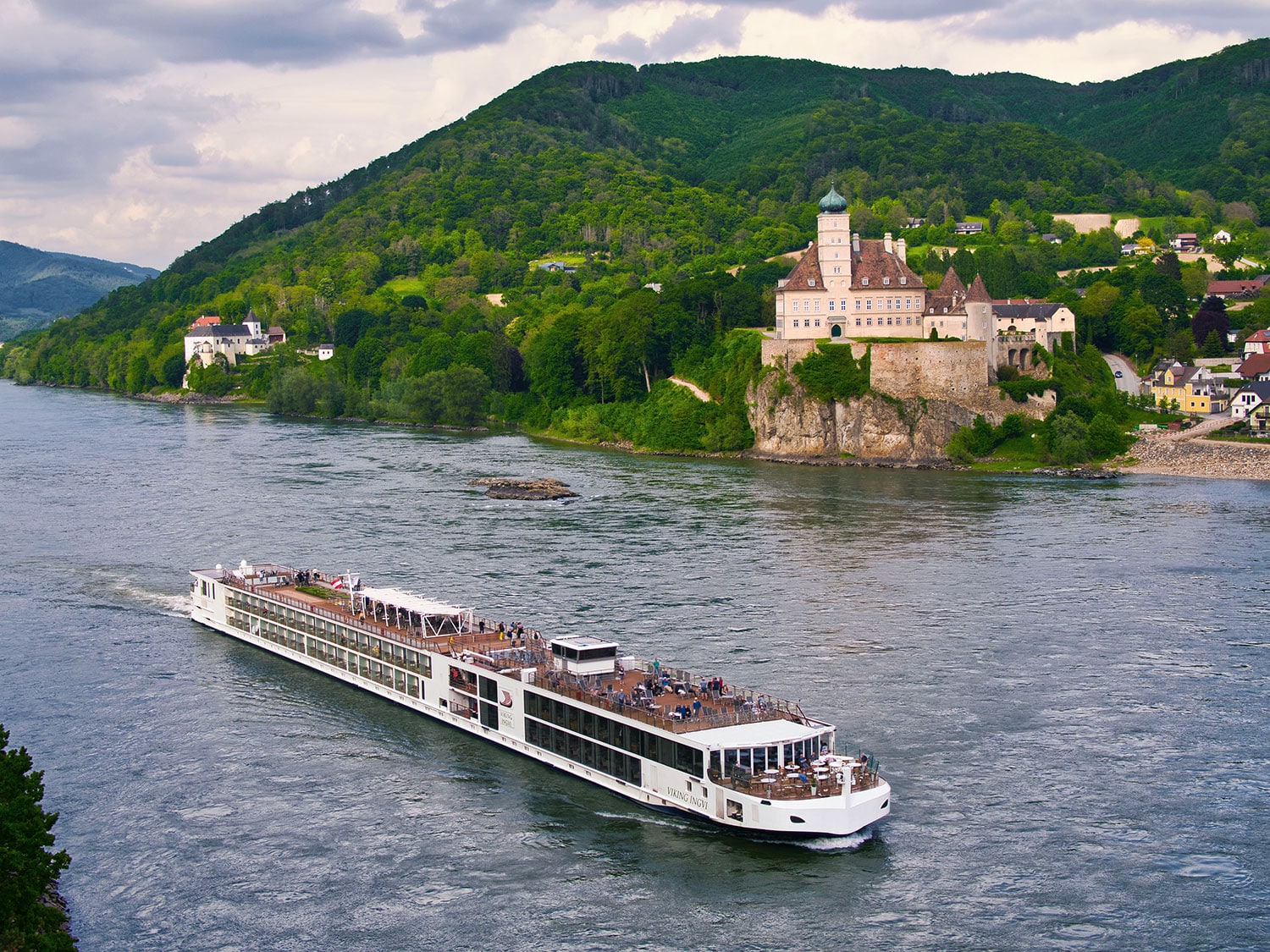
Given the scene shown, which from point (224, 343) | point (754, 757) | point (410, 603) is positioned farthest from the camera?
point (224, 343)

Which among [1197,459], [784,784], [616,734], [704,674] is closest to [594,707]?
[616,734]

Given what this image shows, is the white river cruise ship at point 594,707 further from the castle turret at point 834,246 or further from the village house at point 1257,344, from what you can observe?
the village house at point 1257,344

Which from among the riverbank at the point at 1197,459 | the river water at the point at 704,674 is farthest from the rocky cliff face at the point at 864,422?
the river water at the point at 704,674

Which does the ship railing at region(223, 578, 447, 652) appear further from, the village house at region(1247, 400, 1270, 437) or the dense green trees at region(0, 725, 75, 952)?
the village house at region(1247, 400, 1270, 437)

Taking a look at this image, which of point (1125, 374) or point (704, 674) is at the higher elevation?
point (1125, 374)

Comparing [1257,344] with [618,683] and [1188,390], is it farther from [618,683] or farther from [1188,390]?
[618,683]

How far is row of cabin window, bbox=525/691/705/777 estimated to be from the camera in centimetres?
3228

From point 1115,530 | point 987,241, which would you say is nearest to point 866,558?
point 1115,530

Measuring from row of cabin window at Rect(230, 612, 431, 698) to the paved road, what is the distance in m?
80.8

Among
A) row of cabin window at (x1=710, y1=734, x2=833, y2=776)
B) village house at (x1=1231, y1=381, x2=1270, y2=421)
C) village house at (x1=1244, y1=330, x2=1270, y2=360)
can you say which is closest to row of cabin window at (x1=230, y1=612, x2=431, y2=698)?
row of cabin window at (x1=710, y1=734, x2=833, y2=776)

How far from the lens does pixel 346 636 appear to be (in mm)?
44594

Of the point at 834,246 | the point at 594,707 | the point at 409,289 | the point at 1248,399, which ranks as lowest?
the point at 594,707

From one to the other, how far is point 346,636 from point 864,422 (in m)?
60.3

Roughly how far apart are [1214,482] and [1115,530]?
66.4 feet
